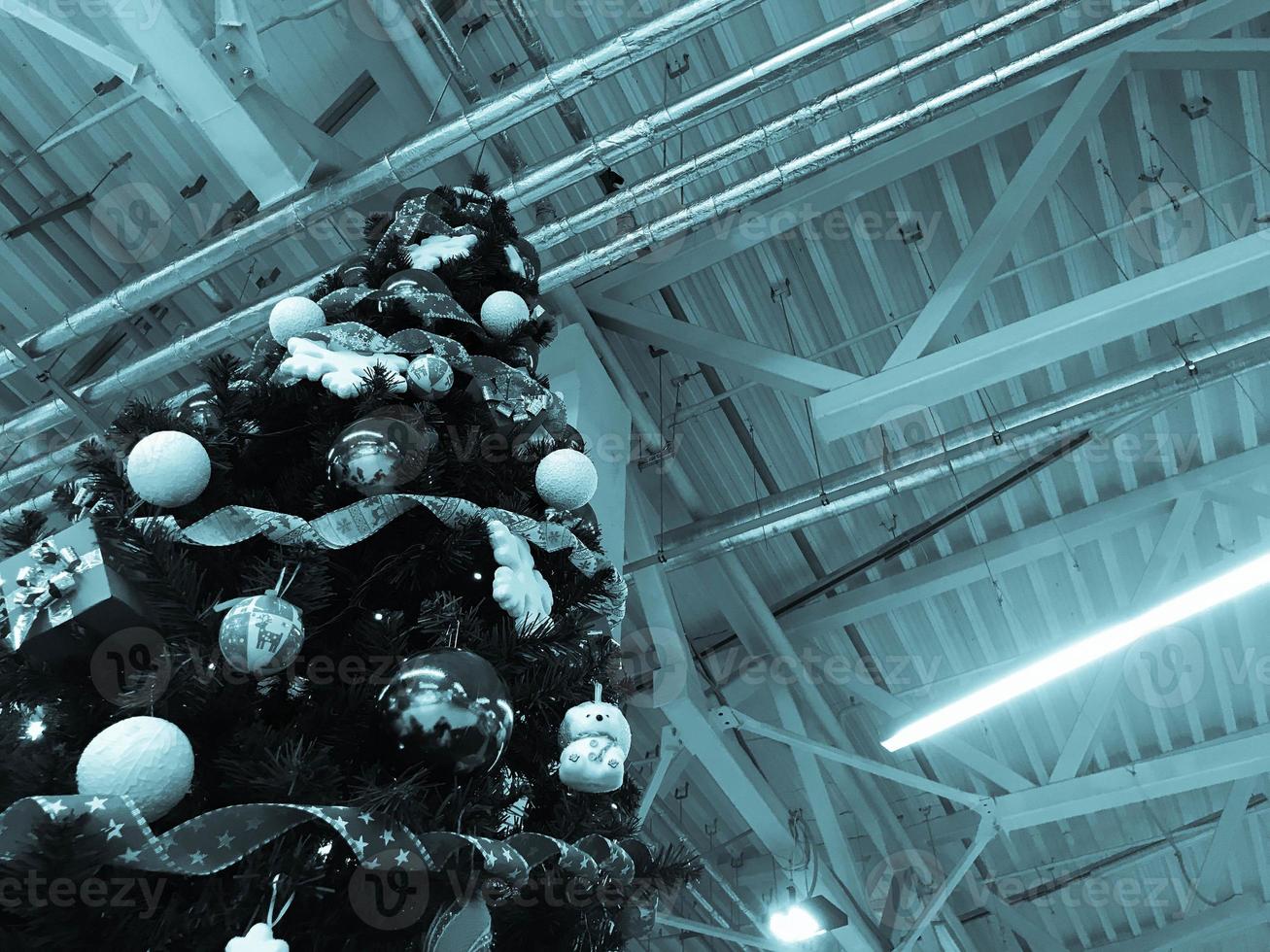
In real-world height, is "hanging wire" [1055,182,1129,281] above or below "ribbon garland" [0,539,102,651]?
above

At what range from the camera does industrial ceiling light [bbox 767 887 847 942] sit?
6.09 meters

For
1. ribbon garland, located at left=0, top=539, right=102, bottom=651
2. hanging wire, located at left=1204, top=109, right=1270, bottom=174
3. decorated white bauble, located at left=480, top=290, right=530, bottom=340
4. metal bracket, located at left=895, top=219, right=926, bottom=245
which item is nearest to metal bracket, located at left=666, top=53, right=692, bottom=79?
metal bracket, located at left=895, top=219, right=926, bottom=245

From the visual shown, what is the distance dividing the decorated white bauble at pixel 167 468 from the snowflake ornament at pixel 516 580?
1.43 feet

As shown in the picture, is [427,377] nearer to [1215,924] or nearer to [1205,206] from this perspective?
[1205,206]

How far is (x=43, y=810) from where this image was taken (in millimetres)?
911

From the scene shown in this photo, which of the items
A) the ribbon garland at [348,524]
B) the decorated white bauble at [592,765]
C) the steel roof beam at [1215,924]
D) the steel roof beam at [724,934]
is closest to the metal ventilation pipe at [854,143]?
the ribbon garland at [348,524]

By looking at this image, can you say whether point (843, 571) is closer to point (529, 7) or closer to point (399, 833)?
point (529, 7)

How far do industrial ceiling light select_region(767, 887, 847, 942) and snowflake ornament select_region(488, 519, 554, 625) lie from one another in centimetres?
532

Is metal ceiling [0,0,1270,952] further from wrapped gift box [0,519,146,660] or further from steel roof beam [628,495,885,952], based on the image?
wrapped gift box [0,519,146,660]

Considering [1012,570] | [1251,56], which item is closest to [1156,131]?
[1251,56]

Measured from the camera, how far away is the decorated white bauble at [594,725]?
143 cm

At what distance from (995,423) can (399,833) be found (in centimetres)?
554

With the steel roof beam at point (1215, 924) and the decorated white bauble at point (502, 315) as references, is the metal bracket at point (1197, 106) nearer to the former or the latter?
the decorated white bauble at point (502, 315)

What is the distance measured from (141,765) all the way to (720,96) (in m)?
3.83
